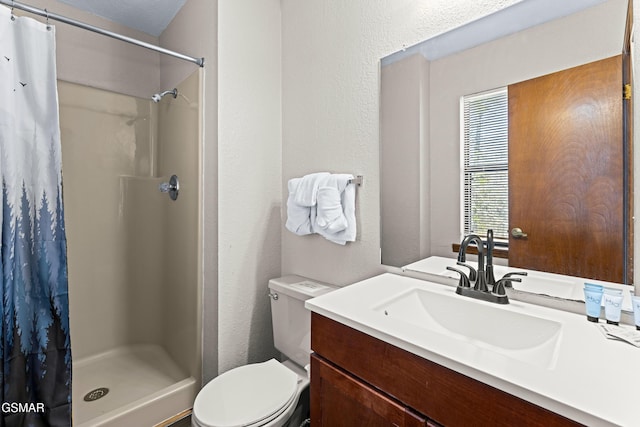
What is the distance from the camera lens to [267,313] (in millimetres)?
1729

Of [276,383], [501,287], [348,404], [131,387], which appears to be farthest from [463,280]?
[131,387]

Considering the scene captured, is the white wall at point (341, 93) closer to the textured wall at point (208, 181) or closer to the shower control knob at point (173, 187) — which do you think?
the textured wall at point (208, 181)

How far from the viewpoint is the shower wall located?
1.78 meters

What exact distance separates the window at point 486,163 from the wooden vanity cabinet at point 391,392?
58 cm

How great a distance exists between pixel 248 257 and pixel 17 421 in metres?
1.04

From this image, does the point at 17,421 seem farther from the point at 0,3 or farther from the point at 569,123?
the point at 569,123

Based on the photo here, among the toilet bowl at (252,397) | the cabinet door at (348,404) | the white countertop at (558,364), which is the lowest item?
the toilet bowl at (252,397)

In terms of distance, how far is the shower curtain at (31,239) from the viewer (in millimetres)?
1123

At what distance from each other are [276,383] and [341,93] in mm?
1318

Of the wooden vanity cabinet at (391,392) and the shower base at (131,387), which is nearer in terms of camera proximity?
the wooden vanity cabinet at (391,392)

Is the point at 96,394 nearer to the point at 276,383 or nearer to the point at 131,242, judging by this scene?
the point at 131,242

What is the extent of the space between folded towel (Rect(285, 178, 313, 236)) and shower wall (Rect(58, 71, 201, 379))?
0.53 meters

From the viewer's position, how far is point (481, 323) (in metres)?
0.95

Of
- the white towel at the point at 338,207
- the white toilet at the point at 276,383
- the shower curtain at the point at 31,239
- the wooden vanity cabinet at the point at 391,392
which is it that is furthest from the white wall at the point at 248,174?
the wooden vanity cabinet at the point at 391,392
